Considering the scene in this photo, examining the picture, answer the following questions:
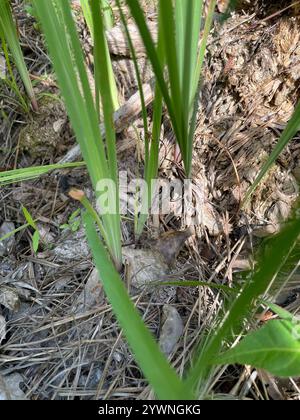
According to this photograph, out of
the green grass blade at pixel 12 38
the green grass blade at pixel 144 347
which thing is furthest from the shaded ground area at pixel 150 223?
the green grass blade at pixel 144 347

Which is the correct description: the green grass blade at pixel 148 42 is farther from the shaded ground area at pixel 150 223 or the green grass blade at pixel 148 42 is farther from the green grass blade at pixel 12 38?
the green grass blade at pixel 12 38

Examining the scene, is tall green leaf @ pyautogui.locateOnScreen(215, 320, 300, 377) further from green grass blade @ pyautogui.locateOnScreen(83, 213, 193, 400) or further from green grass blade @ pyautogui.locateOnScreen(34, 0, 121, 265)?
green grass blade @ pyautogui.locateOnScreen(34, 0, 121, 265)

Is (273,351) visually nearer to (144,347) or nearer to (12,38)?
(144,347)

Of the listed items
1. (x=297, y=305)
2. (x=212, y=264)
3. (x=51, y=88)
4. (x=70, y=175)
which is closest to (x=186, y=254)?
(x=212, y=264)

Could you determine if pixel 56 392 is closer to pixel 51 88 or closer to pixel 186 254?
pixel 186 254

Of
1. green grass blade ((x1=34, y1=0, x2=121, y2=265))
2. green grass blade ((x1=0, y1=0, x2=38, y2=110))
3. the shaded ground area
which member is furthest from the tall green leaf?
green grass blade ((x1=0, y1=0, x2=38, y2=110))

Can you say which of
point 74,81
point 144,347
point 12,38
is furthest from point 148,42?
point 12,38

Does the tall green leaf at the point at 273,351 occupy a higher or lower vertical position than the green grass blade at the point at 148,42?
lower
